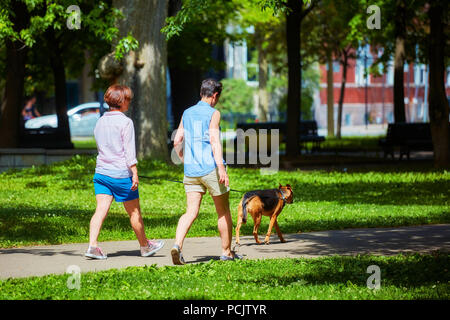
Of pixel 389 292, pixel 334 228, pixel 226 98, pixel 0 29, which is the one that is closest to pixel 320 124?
pixel 226 98

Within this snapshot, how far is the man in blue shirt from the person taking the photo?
8.37 meters

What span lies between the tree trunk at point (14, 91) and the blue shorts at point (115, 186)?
654 inches

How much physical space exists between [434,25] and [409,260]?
13560 mm

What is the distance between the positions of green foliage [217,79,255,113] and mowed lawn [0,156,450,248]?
1373 inches

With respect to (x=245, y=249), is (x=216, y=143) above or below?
above

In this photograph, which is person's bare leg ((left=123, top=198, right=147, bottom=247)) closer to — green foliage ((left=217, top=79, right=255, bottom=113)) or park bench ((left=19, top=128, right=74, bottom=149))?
park bench ((left=19, top=128, right=74, bottom=149))

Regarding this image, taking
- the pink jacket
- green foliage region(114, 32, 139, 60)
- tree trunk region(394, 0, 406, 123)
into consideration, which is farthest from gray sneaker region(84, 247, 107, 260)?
tree trunk region(394, 0, 406, 123)

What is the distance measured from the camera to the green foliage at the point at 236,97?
185ft

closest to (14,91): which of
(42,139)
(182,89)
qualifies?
(42,139)

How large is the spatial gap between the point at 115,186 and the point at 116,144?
1.47 ft

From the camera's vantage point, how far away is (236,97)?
187 feet
